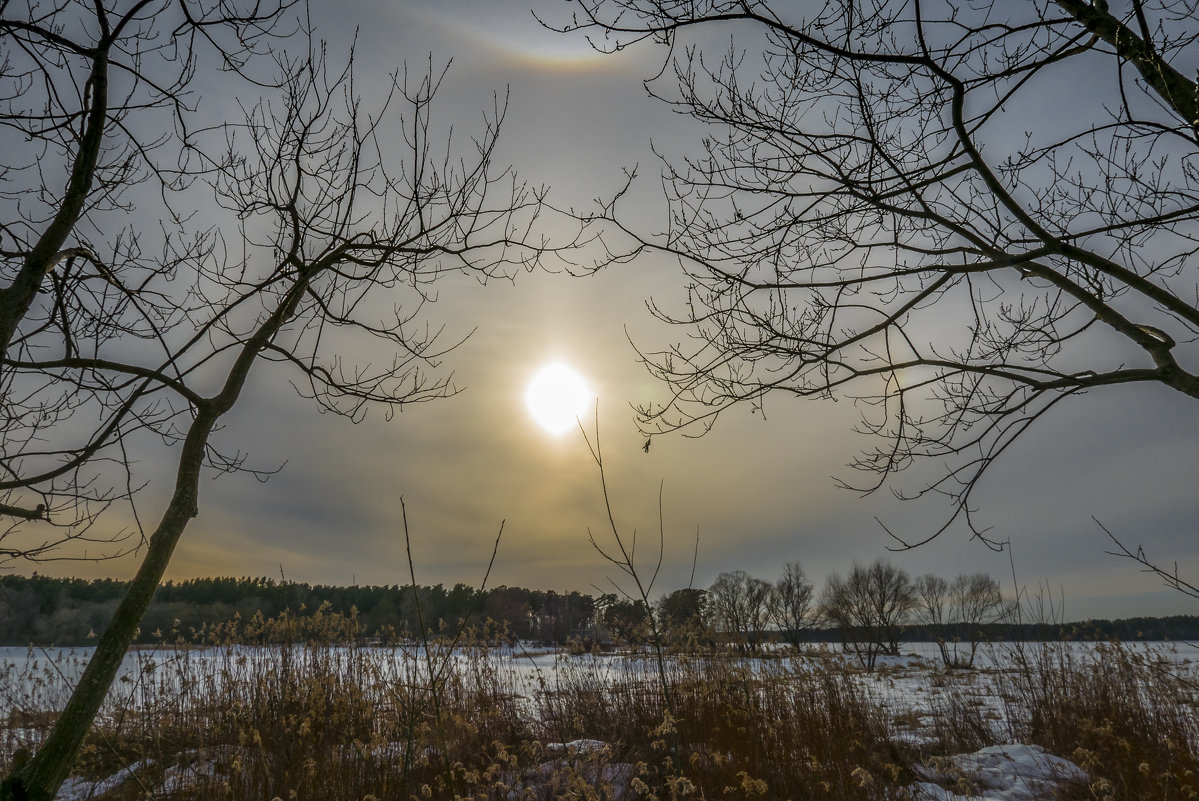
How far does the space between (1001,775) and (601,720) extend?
3.82 metres

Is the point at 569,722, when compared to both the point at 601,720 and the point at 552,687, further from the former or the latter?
the point at 552,687

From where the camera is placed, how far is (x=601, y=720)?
7.04m

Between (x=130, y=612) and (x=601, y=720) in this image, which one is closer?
(x=130, y=612)

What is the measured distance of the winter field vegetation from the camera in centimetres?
474

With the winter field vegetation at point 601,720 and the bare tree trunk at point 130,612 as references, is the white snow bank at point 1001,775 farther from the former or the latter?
the bare tree trunk at point 130,612

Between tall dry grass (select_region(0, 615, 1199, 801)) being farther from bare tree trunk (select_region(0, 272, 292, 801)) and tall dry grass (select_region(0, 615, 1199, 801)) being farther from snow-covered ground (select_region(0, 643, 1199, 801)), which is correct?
bare tree trunk (select_region(0, 272, 292, 801))

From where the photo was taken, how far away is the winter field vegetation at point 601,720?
4742mm

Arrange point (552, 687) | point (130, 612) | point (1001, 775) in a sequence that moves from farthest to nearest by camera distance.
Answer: point (552, 687), point (1001, 775), point (130, 612)

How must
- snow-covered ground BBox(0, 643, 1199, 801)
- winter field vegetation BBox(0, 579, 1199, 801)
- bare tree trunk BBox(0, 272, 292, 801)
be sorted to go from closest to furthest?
bare tree trunk BBox(0, 272, 292, 801) → winter field vegetation BBox(0, 579, 1199, 801) → snow-covered ground BBox(0, 643, 1199, 801)

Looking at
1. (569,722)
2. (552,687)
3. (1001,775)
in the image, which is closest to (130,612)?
(569,722)

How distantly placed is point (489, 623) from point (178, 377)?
→ 23.6ft

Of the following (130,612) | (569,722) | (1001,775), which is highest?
(130,612)

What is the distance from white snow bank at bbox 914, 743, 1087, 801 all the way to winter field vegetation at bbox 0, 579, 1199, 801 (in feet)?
0.09

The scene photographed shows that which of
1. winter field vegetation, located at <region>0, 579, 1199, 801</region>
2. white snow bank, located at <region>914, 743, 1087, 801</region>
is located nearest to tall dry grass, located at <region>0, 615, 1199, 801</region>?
winter field vegetation, located at <region>0, 579, 1199, 801</region>
